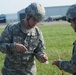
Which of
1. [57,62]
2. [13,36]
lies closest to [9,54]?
[13,36]

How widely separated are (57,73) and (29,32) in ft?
13.8

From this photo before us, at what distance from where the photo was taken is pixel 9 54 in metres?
5.46

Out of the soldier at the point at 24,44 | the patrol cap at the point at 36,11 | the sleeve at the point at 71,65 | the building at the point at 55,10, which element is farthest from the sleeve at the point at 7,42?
the building at the point at 55,10

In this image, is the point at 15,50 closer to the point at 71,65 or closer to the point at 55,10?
the point at 71,65

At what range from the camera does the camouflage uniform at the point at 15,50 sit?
213 inches

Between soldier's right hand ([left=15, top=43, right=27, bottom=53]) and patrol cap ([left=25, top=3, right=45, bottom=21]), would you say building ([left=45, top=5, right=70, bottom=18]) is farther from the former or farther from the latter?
soldier's right hand ([left=15, top=43, right=27, bottom=53])

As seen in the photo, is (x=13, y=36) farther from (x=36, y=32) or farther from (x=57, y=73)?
(x=57, y=73)

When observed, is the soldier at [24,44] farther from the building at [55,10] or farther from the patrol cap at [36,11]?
the building at [55,10]

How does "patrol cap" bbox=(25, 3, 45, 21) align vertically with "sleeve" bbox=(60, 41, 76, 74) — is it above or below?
above

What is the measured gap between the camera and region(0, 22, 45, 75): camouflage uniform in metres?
5.40

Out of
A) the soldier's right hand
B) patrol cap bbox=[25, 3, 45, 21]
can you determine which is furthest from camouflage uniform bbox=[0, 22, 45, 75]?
patrol cap bbox=[25, 3, 45, 21]

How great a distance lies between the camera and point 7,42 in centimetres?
540

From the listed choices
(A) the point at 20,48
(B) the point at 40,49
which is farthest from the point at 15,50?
(B) the point at 40,49

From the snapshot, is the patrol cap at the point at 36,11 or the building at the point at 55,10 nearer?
the patrol cap at the point at 36,11
